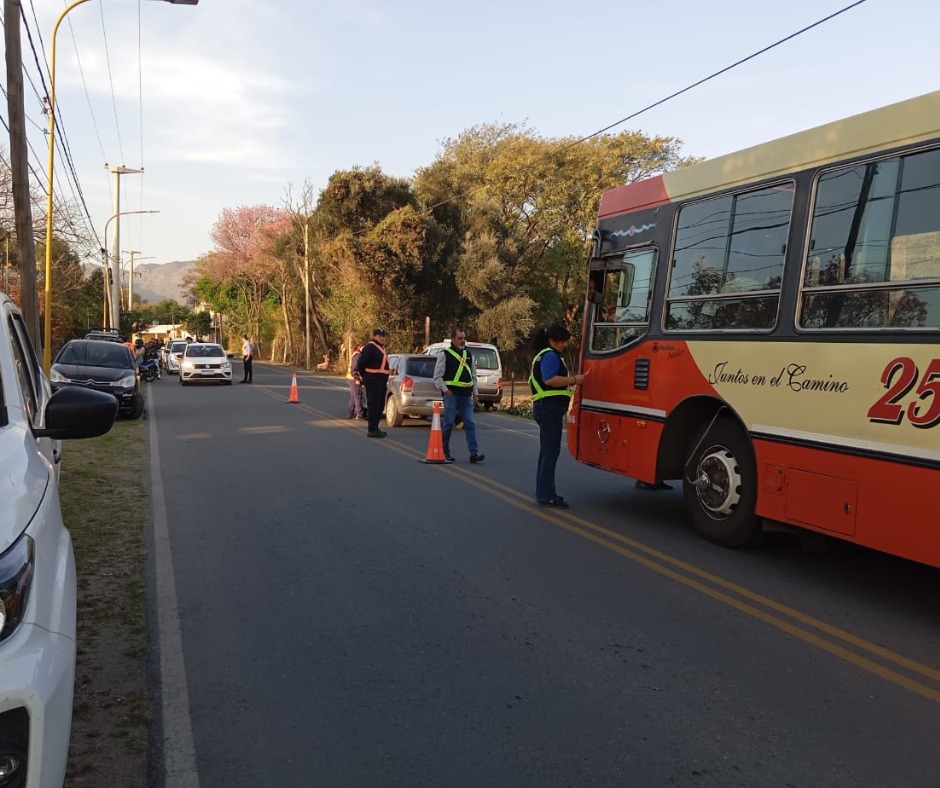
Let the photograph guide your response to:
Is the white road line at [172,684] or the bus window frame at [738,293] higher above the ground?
the bus window frame at [738,293]

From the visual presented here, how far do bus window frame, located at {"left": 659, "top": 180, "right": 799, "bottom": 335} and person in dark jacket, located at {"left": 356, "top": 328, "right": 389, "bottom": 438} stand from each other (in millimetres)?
7885

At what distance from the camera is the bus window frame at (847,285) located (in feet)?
17.1

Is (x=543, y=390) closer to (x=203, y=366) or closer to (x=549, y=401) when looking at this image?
(x=549, y=401)

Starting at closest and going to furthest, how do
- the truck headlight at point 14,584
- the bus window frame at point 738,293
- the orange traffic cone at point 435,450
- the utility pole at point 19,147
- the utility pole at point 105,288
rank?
the truck headlight at point 14,584 < the bus window frame at point 738,293 < the orange traffic cone at point 435,450 < the utility pole at point 19,147 < the utility pole at point 105,288

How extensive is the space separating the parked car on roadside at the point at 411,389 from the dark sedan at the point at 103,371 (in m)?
5.44

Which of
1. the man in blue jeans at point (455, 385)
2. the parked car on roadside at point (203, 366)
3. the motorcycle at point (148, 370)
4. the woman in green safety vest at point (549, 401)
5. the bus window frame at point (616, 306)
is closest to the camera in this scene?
the bus window frame at point (616, 306)

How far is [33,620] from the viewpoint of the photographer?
2.43 m

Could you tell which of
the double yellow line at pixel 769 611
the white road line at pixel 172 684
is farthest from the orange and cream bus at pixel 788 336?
the white road line at pixel 172 684

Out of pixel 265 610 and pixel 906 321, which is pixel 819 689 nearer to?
pixel 906 321

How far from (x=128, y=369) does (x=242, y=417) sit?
2607mm

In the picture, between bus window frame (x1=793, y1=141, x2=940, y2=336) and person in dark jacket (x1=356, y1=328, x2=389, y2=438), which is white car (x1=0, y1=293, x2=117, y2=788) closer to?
bus window frame (x1=793, y1=141, x2=940, y2=336)

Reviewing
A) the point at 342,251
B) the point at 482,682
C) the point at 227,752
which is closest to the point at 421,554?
the point at 482,682

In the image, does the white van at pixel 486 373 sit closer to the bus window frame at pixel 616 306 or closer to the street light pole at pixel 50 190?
the street light pole at pixel 50 190

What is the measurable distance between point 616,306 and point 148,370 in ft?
86.6
